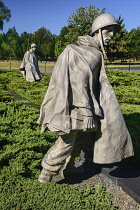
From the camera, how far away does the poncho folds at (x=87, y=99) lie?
240 cm

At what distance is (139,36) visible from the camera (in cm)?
5662

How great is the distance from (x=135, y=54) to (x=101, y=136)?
184 ft

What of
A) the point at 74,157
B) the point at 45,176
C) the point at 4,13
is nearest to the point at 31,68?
the point at 74,157

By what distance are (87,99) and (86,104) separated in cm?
6

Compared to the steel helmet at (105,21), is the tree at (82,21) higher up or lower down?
higher up

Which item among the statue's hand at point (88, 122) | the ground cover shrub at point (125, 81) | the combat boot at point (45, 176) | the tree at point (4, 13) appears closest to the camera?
the statue's hand at point (88, 122)

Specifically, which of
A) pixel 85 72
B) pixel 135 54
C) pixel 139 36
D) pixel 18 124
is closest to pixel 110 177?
pixel 85 72

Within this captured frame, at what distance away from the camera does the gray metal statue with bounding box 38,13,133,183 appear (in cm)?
241

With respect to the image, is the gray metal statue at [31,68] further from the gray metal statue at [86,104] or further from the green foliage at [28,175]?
the gray metal statue at [86,104]

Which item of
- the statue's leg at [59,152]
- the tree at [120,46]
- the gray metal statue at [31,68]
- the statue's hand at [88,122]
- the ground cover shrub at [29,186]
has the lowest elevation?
the ground cover shrub at [29,186]

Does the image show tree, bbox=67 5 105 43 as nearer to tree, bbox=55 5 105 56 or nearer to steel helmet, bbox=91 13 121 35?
tree, bbox=55 5 105 56

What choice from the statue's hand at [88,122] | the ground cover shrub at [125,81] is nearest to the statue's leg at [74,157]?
the statue's hand at [88,122]

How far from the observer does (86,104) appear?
237 cm

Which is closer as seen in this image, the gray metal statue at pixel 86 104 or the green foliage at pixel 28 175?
the gray metal statue at pixel 86 104
